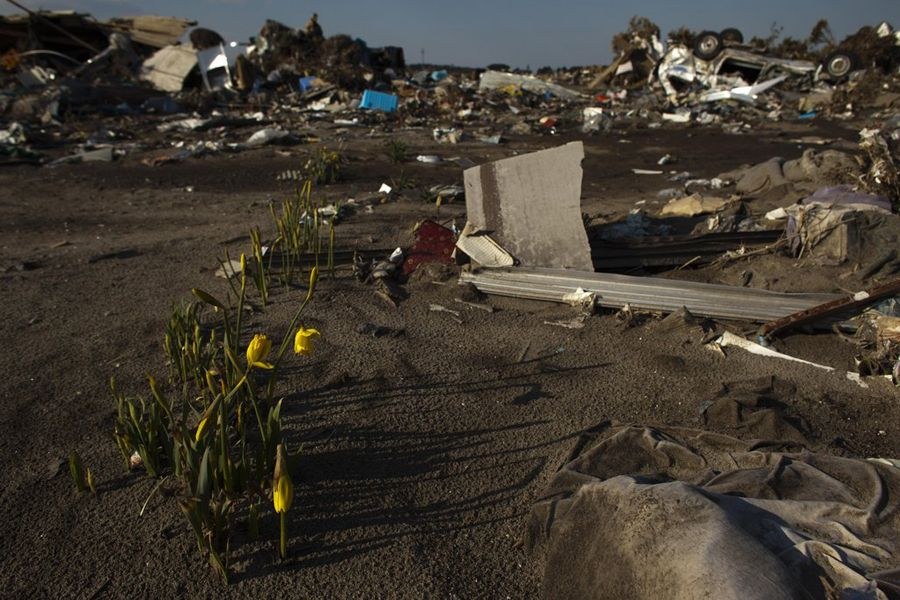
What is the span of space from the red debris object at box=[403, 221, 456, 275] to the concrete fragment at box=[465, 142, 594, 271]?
0.24m

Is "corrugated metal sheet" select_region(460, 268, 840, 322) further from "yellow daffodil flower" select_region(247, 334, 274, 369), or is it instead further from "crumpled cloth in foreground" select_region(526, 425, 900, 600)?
"yellow daffodil flower" select_region(247, 334, 274, 369)

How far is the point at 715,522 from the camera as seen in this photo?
1489mm

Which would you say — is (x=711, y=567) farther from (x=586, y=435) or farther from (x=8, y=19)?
(x=8, y=19)

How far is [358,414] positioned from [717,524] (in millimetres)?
1582

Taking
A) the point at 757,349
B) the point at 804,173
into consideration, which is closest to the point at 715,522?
the point at 757,349

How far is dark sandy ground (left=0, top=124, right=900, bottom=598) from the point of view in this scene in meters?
1.85

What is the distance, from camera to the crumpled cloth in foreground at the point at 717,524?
1.39 meters

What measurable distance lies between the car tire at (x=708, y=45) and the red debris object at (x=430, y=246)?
1716 centimetres

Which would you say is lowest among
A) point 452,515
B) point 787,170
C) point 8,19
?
point 452,515

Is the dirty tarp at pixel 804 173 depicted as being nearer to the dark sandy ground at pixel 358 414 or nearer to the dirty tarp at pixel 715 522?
the dark sandy ground at pixel 358 414

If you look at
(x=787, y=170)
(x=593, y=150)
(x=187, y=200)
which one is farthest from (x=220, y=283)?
(x=593, y=150)

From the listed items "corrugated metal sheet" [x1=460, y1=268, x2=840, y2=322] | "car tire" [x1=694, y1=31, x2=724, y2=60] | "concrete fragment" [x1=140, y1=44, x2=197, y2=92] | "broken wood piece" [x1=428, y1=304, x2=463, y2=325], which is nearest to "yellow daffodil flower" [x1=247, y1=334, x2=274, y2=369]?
"broken wood piece" [x1=428, y1=304, x2=463, y2=325]

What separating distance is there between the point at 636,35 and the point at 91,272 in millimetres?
22336

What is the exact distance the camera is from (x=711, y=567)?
4.44ft
